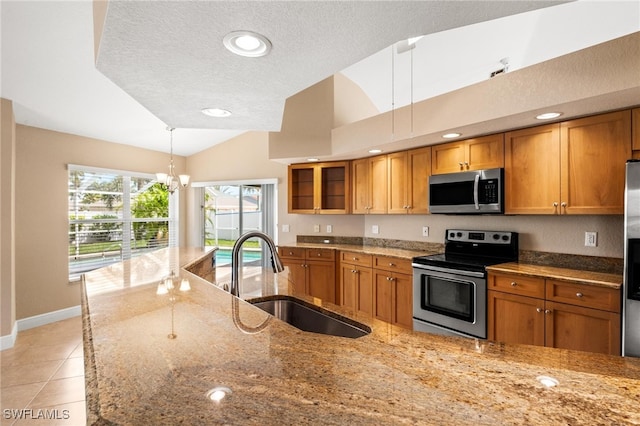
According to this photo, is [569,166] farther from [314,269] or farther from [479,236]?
[314,269]

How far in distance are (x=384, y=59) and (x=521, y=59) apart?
1.35 meters

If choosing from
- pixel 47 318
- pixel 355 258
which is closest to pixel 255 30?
pixel 355 258

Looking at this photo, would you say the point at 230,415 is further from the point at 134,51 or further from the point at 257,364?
Result: the point at 134,51

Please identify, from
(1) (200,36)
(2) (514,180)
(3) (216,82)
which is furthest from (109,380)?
(2) (514,180)

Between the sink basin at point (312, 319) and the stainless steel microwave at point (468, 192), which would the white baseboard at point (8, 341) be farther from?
the stainless steel microwave at point (468, 192)

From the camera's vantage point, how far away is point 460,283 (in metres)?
2.93

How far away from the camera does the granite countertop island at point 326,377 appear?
1.83 feet

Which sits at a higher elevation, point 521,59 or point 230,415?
point 521,59

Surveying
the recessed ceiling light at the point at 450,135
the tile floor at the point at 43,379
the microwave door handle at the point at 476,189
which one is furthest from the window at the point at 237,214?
the microwave door handle at the point at 476,189

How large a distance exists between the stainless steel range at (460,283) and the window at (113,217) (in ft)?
15.4

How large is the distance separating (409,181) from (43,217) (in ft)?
15.5

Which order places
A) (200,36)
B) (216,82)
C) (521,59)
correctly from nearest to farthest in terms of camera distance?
(200,36), (216,82), (521,59)

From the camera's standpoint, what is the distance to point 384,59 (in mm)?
3580

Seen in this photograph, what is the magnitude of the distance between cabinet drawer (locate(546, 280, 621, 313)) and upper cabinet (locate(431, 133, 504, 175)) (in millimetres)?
1140
